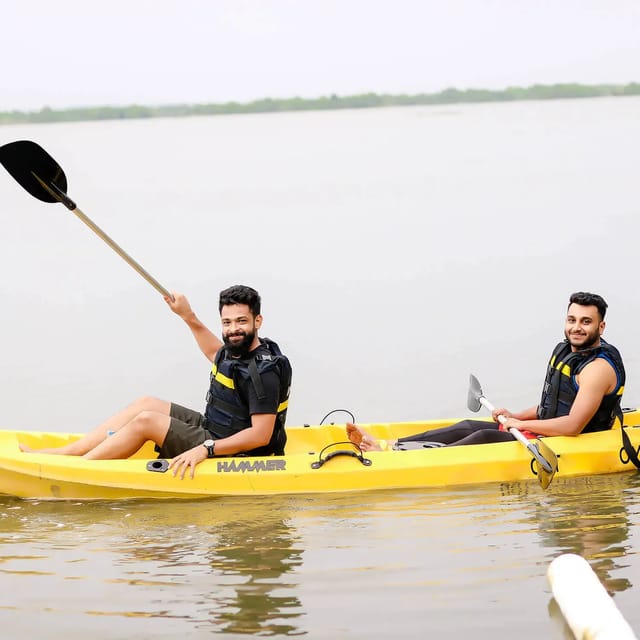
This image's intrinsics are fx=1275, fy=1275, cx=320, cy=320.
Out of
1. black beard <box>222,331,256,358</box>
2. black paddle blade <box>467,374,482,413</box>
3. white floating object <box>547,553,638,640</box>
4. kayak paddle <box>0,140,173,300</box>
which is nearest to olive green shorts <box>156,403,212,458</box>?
black beard <box>222,331,256,358</box>

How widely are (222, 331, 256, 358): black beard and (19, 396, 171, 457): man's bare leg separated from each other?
0.57 metres

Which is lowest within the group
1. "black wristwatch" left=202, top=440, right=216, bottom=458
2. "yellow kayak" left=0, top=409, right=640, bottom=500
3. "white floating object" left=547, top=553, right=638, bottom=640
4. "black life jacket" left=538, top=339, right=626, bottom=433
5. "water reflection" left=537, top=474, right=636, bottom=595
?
"white floating object" left=547, top=553, right=638, bottom=640

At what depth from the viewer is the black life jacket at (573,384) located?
249 inches

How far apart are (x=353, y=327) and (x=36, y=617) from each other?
7.49 meters

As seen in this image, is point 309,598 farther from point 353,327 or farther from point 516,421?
point 353,327

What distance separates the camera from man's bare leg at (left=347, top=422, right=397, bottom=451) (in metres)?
6.49

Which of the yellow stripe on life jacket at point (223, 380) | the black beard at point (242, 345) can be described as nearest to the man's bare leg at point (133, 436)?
the yellow stripe on life jacket at point (223, 380)

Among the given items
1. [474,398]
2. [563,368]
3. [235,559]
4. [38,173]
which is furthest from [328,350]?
[235,559]

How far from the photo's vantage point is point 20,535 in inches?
230

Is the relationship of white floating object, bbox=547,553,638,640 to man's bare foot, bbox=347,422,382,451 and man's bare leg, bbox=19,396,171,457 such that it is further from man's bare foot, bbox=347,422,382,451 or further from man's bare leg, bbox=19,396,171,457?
man's bare leg, bbox=19,396,171,457

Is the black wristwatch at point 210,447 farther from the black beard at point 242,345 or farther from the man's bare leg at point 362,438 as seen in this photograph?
the man's bare leg at point 362,438

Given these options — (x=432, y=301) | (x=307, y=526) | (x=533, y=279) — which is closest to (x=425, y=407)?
(x=307, y=526)

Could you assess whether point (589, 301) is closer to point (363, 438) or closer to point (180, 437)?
point (363, 438)

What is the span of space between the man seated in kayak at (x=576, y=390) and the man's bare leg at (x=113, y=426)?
0.98 metres
